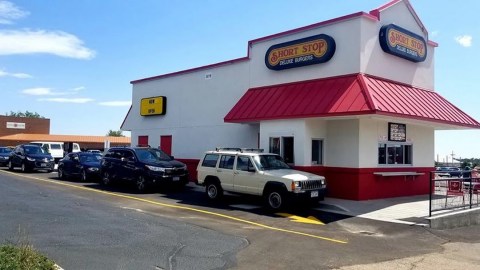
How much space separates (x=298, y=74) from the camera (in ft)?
58.1

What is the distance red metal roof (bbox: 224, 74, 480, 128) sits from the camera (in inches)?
574

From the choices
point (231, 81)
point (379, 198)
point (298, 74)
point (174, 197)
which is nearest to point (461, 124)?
point (379, 198)

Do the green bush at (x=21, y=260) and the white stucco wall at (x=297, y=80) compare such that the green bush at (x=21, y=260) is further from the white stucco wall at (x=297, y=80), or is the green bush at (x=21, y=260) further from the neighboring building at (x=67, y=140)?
the neighboring building at (x=67, y=140)

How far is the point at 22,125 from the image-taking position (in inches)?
2854

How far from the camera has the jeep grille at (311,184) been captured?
1332 cm

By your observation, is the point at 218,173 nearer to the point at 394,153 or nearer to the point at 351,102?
the point at 351,102

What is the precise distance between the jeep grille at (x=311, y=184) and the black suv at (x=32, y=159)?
20217mm

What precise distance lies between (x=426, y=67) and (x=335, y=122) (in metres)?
5.60

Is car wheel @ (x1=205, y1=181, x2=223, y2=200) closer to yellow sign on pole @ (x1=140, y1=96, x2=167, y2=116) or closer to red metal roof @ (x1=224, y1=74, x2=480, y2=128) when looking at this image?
red metal roof @ (x1=224, y1=74, x2=480, y2=128)

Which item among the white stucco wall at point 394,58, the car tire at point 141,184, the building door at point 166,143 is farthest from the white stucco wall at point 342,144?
the building door at point 166,143

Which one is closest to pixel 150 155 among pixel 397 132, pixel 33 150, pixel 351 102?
pixel 351 102

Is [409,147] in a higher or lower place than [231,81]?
lower

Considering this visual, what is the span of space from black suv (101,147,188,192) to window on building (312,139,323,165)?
550 cm

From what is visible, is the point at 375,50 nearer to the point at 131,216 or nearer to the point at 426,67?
the point at 426,67
